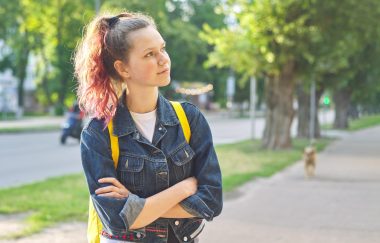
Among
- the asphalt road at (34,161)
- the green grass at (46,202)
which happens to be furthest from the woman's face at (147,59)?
the asphalt road at (34,161)

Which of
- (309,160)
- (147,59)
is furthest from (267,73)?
(147,59)

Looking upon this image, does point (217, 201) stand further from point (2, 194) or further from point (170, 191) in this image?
point (2, 194)

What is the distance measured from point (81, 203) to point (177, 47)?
43657mm

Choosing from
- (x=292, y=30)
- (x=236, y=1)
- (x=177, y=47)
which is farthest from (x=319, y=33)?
(x=177, y=47)

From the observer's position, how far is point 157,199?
2451 mm

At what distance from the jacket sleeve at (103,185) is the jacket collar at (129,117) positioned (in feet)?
0.19

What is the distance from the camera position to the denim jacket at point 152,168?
2436mm

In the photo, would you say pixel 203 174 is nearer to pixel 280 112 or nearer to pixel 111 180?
pixel 111 180

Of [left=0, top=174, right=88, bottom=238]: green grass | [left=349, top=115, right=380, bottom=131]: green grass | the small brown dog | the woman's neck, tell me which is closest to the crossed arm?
the woman's neck

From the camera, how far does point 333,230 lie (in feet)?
24.3

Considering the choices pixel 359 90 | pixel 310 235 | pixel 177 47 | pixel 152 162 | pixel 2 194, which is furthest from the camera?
pixel 177 47

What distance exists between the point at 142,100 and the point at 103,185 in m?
0.38

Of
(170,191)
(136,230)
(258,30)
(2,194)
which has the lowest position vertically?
(2,194)

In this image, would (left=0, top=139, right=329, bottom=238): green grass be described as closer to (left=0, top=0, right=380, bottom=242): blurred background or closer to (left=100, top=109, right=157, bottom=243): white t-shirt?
(left=0, top=0, right=380, bottom=242): blurred background
